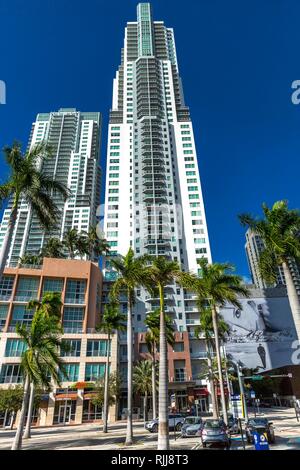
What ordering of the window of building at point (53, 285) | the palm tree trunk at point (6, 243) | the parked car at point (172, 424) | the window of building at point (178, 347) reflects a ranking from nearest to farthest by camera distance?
the palm tree trunk at point (6, 243) < the parked car at point (172, 424) < the window of building at point (53, 285) < the window of building at point (178, 347)

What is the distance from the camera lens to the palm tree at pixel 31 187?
49.6ft

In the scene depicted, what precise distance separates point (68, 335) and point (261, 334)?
153 feet

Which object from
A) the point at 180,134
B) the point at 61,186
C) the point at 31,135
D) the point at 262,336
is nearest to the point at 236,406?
the point at 61,186

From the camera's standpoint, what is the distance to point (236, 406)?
16.7 metres

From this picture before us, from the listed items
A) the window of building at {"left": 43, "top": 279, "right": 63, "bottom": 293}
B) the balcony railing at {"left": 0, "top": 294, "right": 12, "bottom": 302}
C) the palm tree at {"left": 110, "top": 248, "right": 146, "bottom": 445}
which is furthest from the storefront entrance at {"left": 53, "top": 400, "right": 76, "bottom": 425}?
the palm tree at {"left": 110, "top": 248, "right": 146, "bottom": 445}

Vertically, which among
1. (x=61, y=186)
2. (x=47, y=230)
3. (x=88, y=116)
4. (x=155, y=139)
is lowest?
(x=47, y=230)

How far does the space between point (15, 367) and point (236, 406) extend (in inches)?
1587

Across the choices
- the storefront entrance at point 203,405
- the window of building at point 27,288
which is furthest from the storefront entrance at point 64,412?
the storefront entrance at point 203,405

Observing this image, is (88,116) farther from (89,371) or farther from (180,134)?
(89,371)

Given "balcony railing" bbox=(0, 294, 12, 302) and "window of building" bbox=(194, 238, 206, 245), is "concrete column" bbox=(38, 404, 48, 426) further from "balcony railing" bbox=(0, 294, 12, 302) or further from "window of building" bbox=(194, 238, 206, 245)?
"window of building" bbox=(194, 238, 206, 245)

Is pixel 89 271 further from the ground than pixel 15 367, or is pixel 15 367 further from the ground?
pixel 89 271

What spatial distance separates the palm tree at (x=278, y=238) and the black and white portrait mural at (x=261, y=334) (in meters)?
55.8

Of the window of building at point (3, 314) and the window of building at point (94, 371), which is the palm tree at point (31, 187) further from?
the window of building at point (3, 314)

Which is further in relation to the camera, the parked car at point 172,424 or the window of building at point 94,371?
the window of building at point 94,371
